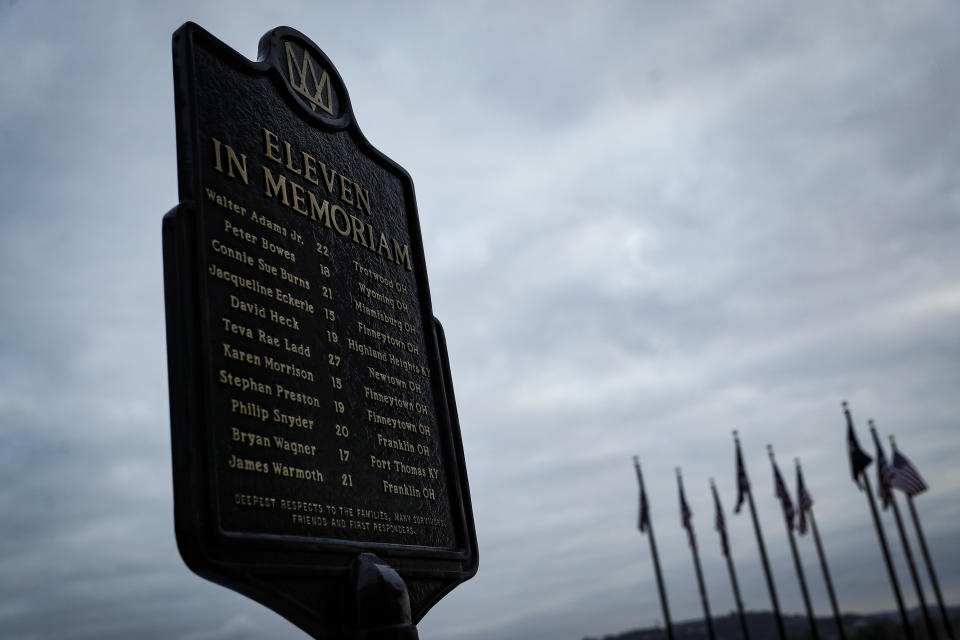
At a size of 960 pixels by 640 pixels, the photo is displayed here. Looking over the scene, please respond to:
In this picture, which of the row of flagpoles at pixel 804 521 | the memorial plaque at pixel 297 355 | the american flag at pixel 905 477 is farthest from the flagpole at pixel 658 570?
the memorial plaque at pixel 297 355

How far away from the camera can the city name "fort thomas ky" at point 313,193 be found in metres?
5.34

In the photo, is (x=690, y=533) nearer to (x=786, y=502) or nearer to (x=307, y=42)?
(x=786, y=502)

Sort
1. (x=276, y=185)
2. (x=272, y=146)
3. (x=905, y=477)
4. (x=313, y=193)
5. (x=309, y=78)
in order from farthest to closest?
(x=905, y=477) < (x=309, y=78) < (x=313, y=193) < (x=272, y=146) < (x=276, y=185)

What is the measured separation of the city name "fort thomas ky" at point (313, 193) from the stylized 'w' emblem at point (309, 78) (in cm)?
61

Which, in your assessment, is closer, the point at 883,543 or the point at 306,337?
the point at 306,337

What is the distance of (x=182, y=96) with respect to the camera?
5117 mm

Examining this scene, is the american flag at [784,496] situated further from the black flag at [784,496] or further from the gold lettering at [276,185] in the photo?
the gold lettering at [276,185]

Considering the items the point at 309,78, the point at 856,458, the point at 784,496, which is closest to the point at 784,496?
the point at 784,496

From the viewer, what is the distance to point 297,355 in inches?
203

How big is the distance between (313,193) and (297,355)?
152 cm

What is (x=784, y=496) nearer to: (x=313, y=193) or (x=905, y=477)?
(x=905, y=477)

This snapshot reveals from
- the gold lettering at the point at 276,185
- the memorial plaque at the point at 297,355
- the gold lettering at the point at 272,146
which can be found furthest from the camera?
the gold lettering at the point at 272,146

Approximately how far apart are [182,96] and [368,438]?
8.21 feet

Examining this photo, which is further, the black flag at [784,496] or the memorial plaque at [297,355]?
the black flag at [784,496]
